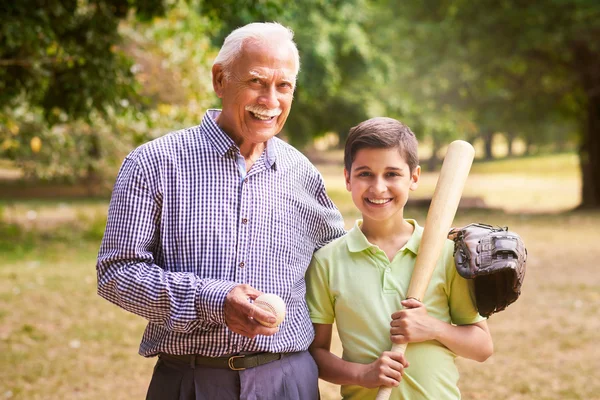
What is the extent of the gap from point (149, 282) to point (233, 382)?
0.47 metres

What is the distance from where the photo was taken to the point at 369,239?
2.94 m

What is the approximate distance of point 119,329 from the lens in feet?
26.4

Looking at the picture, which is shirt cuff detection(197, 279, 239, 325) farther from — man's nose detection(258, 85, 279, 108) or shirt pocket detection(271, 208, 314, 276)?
man's nose detection(258, 85, 279, 108)

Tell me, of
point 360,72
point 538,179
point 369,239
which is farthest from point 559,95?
point 369,239

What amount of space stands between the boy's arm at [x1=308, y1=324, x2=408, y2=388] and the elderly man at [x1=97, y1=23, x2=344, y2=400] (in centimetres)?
8

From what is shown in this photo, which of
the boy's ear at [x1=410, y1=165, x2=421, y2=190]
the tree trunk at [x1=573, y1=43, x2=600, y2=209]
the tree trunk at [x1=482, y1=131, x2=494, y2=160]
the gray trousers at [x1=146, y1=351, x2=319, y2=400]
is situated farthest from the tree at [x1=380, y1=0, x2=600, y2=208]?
the tree trunk at [x1=482, y1=131, x2=494, y2=160]

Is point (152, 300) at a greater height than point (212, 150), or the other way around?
point (212, 150)

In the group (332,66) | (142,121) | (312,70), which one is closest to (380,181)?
(142,121)

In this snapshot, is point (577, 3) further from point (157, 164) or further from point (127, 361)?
point (157, 164)

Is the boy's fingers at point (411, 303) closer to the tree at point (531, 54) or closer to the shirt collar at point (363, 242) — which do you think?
the shirt collar at point (363, 242)

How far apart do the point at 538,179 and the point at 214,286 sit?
36.8 m

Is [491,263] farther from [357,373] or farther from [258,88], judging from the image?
[258,88]

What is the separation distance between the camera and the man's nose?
2.69 m

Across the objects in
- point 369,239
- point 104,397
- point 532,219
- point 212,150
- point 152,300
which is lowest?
point 104,397
